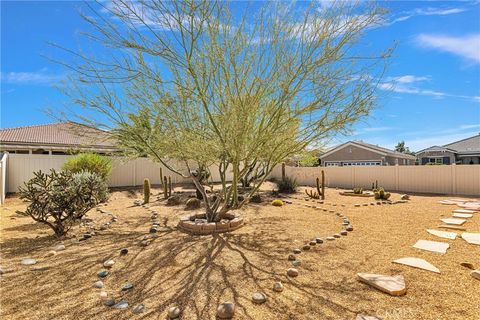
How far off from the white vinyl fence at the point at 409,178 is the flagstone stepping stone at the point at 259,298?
44.5 ft

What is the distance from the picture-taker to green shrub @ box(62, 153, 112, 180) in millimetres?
11088

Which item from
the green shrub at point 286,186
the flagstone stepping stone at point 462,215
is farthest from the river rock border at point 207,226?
the green shrub at point 286,186

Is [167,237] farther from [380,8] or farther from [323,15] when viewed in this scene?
[380,8]

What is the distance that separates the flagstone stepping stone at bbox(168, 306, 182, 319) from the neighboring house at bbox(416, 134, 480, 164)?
27.2 meters

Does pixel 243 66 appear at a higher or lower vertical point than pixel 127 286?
higher

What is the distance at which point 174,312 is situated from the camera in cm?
254

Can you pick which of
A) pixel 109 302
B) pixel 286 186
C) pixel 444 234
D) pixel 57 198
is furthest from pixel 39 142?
pixel 444 234

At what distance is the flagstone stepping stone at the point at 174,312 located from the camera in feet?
8.21

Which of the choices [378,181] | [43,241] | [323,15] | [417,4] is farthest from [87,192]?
[378,181]

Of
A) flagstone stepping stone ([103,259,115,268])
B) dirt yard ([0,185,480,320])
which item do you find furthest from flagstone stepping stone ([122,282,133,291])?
flagstone stepping stone ([103,259,115,268])

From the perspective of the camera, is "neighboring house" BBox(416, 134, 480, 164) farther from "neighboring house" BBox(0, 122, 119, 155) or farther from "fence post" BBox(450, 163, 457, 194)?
"neighboring house" BBox(0, 122, 119, 155)

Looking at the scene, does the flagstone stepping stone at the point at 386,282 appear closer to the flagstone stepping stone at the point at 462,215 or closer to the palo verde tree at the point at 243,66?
the palo verde tree at the point at 243,66

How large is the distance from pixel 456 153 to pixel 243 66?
2542cm

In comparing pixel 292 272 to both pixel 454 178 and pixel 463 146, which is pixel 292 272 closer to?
pixel 454 178
